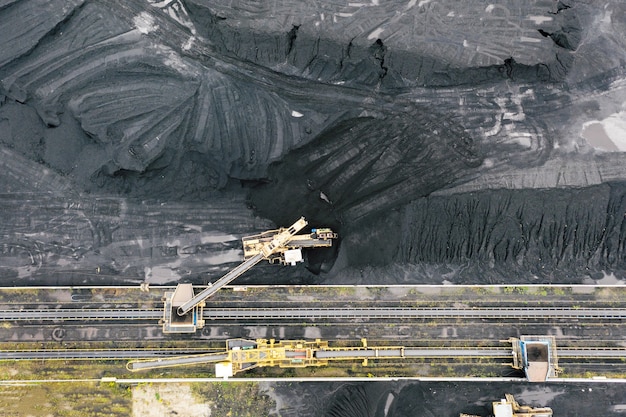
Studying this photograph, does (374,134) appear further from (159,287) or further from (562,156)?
(159,287)

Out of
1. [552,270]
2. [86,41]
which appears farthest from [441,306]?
[86,41]

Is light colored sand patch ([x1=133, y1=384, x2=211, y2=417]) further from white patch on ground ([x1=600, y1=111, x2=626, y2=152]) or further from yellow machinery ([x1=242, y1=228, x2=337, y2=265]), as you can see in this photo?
white patch on ground ([x1=600, y1=111, x2=626, y2=152])

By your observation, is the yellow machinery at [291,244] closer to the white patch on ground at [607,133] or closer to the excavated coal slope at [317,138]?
the excavated coal slope at [317,138]

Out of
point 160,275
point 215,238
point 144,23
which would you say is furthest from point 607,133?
point 144,23

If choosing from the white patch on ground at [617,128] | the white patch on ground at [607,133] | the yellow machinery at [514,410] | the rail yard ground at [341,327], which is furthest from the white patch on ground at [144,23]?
the yellow machinery at [514,410]

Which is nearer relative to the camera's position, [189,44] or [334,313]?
[334,313]

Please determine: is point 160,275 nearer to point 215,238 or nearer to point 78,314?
point 215,238

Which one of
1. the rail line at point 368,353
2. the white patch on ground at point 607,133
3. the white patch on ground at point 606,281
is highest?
the white patch on ground at point 607,133
